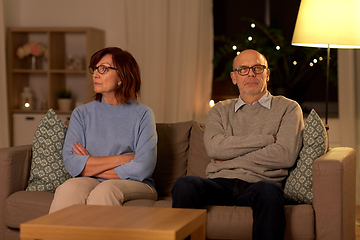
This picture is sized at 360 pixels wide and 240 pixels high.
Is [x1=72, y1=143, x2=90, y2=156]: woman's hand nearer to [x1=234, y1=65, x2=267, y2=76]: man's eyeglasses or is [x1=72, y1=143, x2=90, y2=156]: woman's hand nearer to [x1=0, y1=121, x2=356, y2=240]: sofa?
[x1=0, y1=121, x2=356, y2=240]: sofa

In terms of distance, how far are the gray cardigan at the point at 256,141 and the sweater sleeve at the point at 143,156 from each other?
0.29 metres

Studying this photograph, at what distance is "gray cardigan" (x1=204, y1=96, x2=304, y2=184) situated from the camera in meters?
2.15

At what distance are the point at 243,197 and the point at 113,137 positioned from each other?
76 cm

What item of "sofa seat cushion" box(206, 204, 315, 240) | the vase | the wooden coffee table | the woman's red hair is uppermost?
the vase

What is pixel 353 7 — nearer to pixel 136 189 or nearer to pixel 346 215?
pixel 346 215

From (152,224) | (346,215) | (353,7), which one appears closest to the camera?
(152,224)

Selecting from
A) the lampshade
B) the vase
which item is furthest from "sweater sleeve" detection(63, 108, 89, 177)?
Result: the vase

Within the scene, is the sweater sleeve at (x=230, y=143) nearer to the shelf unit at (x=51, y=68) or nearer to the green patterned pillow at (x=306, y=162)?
the green patterned pillow at (x=306, y=162)

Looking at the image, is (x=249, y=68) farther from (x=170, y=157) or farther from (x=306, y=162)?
(x=170, y=157)

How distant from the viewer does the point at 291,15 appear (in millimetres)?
4238

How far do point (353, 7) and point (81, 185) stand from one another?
191 centimetres

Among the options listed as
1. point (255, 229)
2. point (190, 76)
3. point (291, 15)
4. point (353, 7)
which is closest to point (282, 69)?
point (291, 15)

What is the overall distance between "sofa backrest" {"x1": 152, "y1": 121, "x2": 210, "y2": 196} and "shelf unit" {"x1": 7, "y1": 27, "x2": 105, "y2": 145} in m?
1.77

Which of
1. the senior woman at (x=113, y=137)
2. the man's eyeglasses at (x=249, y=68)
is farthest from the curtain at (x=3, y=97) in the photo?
the man's eyeglasses at (x=249, y=68)
